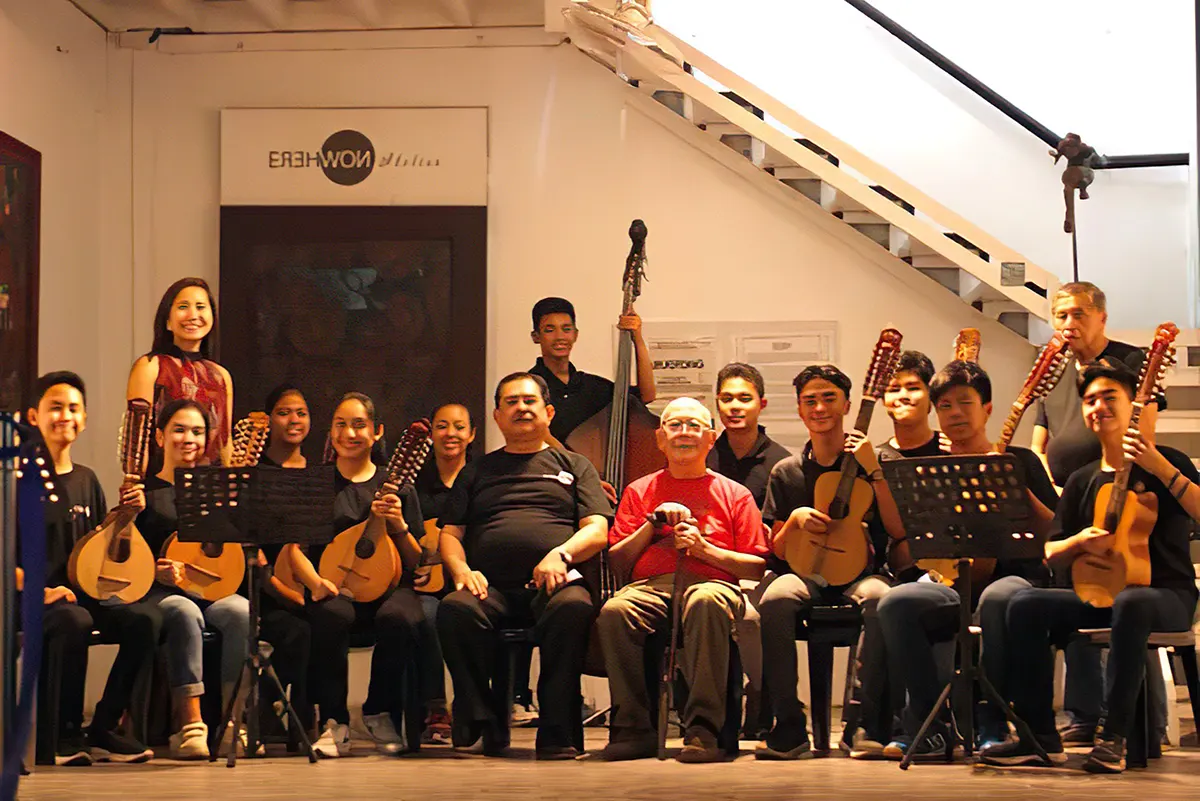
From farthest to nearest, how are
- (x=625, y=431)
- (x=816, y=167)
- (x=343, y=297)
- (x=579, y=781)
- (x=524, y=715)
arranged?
(x=343, y=297)
(x=816, y=167)
(x=524, y=715)
(x=625, y=431)
(x=579, y=781)

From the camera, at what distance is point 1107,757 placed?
4.65 metres

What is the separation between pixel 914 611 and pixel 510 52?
3.83 metres

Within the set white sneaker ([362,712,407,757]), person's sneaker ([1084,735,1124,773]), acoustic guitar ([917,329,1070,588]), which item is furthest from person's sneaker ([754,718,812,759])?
white sneaker ([362,712,407,757])

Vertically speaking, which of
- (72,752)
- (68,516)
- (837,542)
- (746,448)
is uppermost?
(746,448)

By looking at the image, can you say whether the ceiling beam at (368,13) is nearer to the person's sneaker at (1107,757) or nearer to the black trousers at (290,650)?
the black trousers at (290,650)

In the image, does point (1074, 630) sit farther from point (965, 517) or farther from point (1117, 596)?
point (965, 517)

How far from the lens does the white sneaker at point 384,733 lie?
211 inches

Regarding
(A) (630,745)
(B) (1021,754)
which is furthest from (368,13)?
(B) (1021,754)

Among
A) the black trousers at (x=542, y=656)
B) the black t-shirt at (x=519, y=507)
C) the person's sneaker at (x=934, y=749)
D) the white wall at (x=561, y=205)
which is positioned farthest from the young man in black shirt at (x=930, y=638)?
the white wall at (x=561, y=205)

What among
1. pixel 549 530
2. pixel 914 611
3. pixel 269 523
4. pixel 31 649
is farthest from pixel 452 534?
pixel 31 649

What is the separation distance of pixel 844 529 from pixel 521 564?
1100mm

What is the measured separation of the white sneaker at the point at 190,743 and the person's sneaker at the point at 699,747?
5.04 ft

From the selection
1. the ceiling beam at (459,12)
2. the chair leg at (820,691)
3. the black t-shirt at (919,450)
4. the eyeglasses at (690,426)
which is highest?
the ceiling beam at (459,12)

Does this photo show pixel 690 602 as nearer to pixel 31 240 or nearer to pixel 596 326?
pixel 596 326
